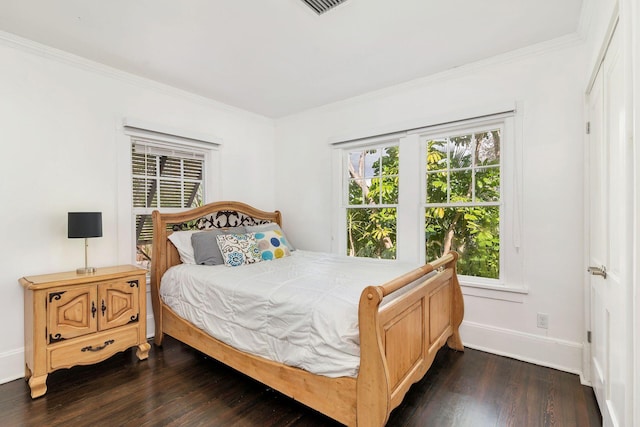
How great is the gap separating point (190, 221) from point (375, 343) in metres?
2.44

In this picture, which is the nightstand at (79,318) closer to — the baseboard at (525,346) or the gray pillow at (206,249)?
the gray pillow at (206,249)

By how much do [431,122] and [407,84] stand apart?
0.48m

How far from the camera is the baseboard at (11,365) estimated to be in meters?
2.20

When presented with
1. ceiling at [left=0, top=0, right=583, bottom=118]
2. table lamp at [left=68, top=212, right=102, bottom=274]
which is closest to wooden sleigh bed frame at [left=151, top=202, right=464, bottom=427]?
table lamp at [left=68, top=212, right=102, bottom=274]

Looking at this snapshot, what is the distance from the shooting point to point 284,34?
224 centimetres

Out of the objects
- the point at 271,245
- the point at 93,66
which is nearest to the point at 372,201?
the point at 271,245

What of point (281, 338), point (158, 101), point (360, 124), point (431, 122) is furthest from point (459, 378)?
point (158, 101)

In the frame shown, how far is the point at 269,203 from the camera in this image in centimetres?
419

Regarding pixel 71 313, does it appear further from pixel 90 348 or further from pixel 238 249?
pixel 238 249

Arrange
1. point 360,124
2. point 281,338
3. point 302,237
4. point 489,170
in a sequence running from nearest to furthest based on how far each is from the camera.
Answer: point 281,338 → point 489,170 → point 360,124 → point 302,237

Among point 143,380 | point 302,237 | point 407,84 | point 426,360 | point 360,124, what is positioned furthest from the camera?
point 302,237

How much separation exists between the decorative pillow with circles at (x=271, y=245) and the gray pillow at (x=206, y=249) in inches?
16.2

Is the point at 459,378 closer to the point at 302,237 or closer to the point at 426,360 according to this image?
the point at 426,360

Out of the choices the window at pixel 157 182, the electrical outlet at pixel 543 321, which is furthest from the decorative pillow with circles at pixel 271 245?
the electrical outlet at pixel 543 321
